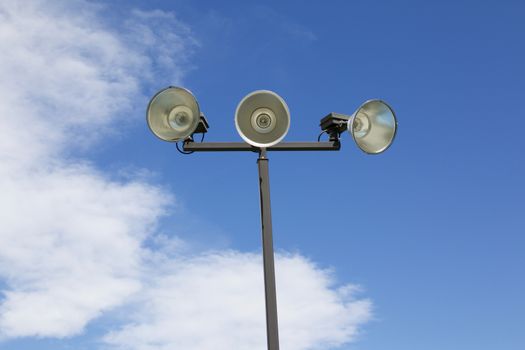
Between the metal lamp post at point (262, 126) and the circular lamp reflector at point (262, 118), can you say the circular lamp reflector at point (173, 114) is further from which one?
the circular lamp reflector at point (262, 118)

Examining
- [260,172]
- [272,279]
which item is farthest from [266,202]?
[272,279]

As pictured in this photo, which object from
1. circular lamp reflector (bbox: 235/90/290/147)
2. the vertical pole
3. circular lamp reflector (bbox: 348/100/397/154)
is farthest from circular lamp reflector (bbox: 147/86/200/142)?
circular lamp reflector (bbox: 348/100/397/154)

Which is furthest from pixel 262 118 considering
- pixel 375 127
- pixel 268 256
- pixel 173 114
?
pixel 268 256

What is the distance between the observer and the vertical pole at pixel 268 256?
6.46 meters

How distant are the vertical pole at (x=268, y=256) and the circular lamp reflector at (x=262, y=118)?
149mm

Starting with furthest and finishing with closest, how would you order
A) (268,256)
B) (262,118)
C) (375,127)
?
(375,127) → (262,118) → (268,256)

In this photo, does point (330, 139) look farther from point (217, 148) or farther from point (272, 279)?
point (272, 279)

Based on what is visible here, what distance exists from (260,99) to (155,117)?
39.8 inches

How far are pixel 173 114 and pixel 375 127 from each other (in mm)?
1968

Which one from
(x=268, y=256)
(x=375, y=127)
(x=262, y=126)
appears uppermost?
(x=375, y=127)

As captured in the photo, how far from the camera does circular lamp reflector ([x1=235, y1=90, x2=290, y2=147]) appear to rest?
22.7ft

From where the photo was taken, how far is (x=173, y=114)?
7.06m

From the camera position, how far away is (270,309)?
6516 mm

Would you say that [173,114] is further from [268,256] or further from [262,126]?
[268,256]
